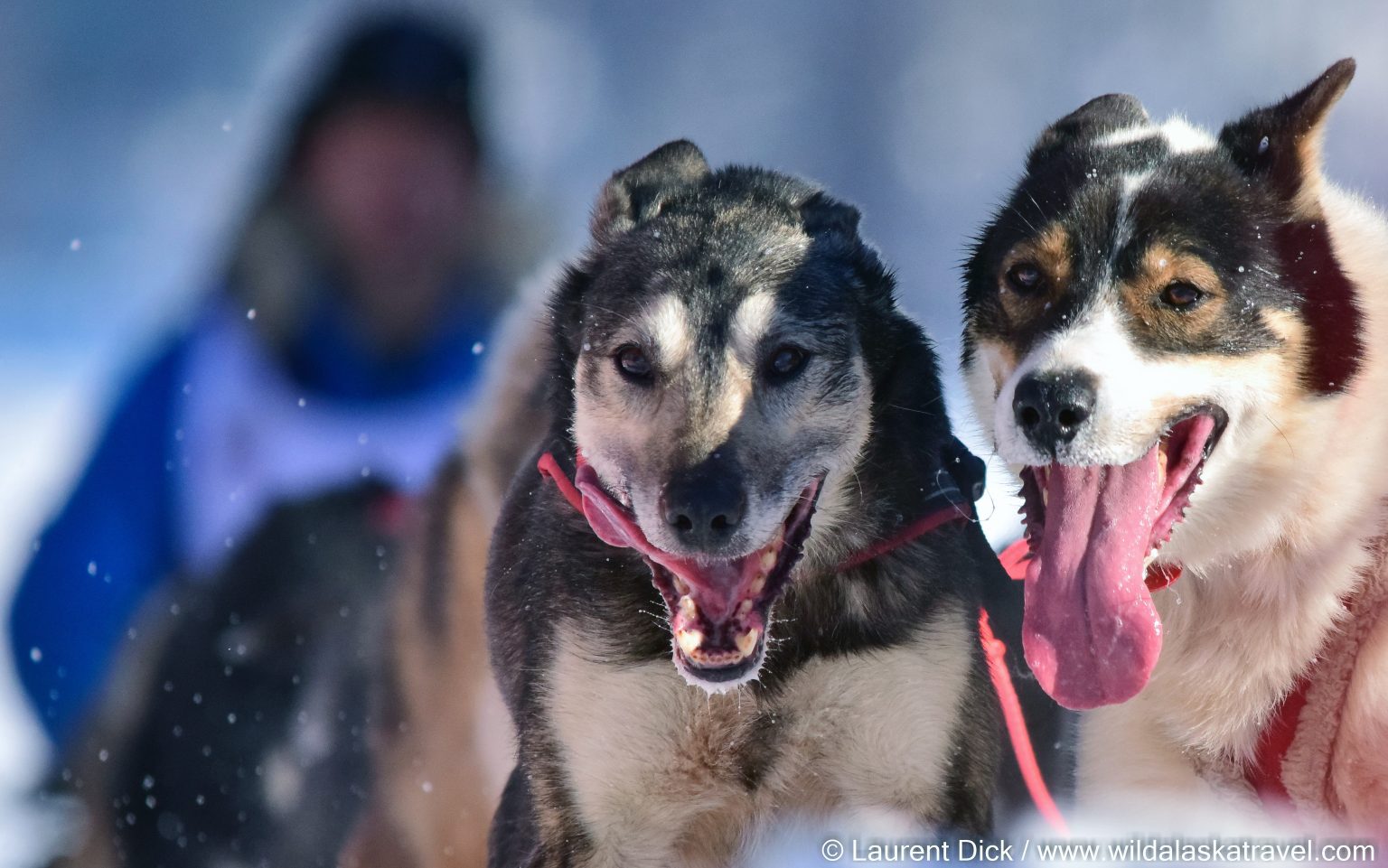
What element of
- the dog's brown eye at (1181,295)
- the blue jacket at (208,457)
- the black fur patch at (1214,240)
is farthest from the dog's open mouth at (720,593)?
the blue jacket at (208,457)

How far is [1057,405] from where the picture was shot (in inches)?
55.6

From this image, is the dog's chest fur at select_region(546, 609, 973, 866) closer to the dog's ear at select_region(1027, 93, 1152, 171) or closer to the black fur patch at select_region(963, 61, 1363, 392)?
the black fur patch at select_region(963, 61, 1363, 392)

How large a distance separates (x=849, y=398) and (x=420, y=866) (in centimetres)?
156

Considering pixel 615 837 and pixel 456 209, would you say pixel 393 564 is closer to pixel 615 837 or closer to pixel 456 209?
pixel 456 209

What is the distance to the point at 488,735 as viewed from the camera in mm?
2562

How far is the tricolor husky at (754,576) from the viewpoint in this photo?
5.44 feet

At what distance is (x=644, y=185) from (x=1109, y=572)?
100 cm

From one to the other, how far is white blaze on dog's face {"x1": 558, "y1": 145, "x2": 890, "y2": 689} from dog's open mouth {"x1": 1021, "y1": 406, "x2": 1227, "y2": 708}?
1.16ft

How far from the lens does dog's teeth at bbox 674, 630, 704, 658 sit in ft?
4.99

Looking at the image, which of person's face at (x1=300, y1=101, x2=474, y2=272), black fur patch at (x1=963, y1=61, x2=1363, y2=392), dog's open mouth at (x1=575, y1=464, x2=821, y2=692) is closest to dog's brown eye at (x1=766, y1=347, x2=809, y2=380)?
dog's open mouth at (x1=575, y1=464, x2=821, y2=692)

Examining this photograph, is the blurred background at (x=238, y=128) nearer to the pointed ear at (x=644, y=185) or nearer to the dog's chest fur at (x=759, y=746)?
the pointed ear at (x=644, y=185)

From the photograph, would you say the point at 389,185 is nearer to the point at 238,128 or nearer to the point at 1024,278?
the point at 238,128

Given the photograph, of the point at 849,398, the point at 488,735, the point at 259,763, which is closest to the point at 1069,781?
the point at 849,398

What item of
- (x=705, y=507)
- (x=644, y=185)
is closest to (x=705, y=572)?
(x=705, y=507)
